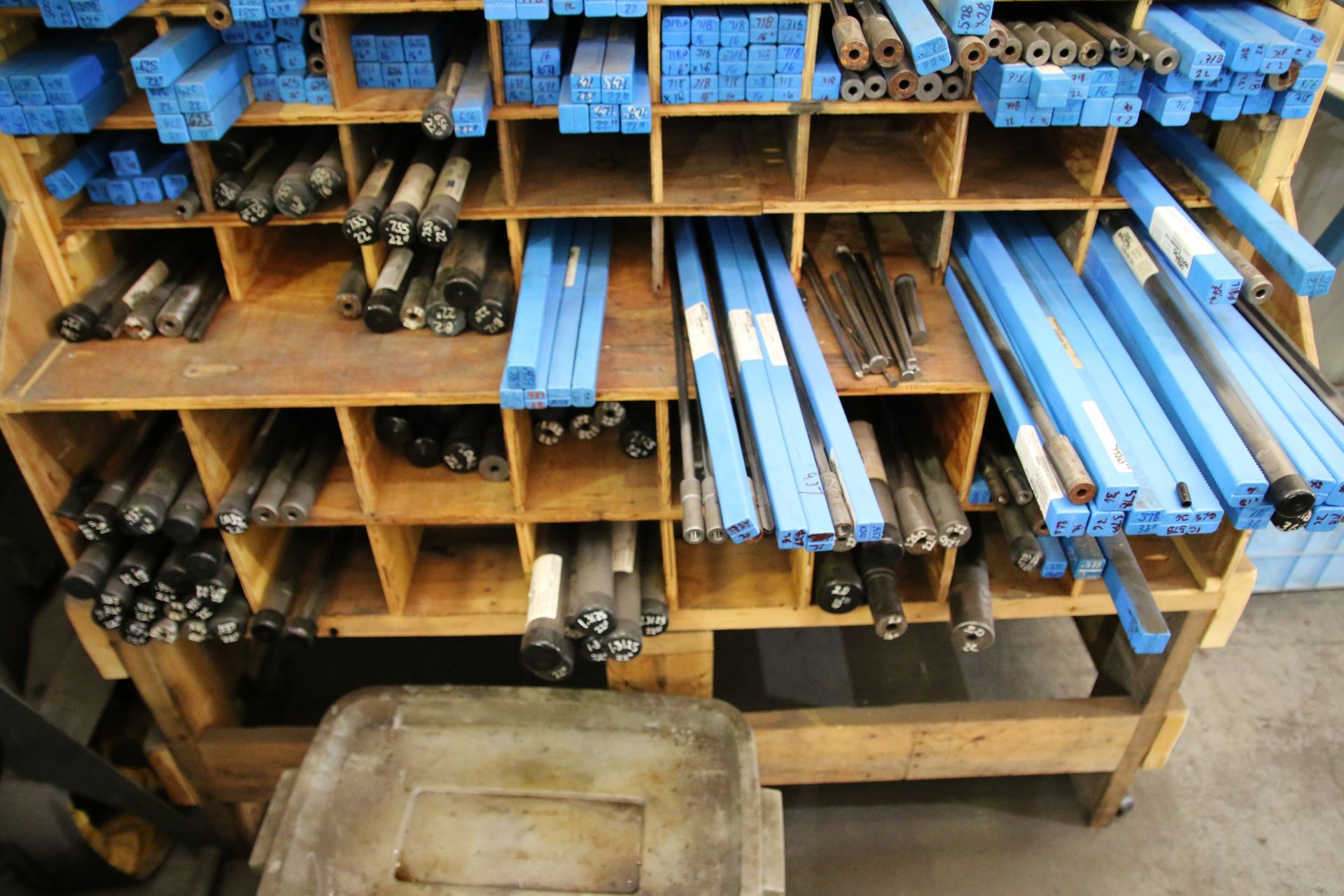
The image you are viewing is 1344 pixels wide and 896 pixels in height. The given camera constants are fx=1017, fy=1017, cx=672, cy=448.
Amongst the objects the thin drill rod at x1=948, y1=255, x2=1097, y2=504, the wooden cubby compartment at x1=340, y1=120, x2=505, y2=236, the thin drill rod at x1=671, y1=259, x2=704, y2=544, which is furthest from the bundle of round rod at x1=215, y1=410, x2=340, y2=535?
the thin drill rod at x1=948, y1=255, x2=1097, y2=504

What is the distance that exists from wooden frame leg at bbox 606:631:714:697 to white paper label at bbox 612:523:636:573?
276 millimetres

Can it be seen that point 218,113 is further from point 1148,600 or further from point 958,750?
point 958,750

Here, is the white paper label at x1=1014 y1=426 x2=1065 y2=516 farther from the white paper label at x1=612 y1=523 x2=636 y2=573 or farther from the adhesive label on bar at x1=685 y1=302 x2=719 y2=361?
the white paper label at x1=612 y1=523 x2=636 y2=573

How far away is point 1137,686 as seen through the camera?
301cm

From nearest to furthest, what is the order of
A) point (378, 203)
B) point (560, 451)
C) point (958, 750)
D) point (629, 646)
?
point (378, 203) → point (629, 646) → point (560, 451) → point (958, 750)

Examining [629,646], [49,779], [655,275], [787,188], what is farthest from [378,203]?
[49,779]

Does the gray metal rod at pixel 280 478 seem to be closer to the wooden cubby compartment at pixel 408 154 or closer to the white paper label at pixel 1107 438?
the wooden cubby compartment at pixel 408 154

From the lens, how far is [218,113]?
2213 mm

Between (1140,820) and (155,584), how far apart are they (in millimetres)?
3087

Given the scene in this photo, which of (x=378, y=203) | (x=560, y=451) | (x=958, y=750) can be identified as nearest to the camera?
(x=378, y=203)

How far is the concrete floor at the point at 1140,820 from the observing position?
10.5 feet

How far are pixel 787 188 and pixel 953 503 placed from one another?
0.88 m

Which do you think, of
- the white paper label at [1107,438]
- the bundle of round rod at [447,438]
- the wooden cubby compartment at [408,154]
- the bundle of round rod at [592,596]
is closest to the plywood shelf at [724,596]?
the bundle of round rod at [592,596]

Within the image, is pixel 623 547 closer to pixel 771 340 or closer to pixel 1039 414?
pixel 771 340
